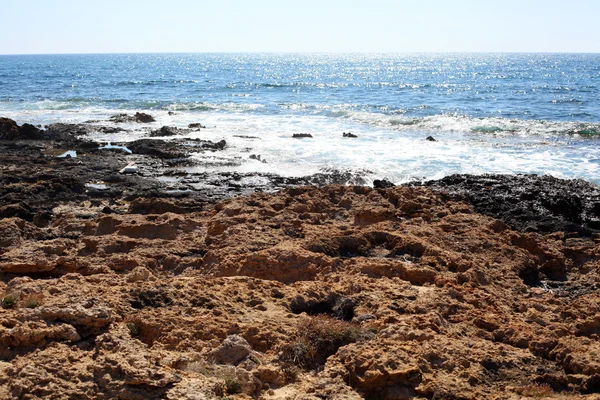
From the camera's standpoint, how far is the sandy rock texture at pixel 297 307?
439cm

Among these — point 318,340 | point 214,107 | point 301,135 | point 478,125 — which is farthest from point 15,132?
point 478,125

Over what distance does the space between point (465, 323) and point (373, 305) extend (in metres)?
0.94

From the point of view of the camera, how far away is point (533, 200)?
11.1 meters

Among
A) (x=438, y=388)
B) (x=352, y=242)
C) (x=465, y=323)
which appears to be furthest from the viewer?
(x=352, y=242)

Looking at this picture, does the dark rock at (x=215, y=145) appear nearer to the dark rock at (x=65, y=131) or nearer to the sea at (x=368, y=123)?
the sea at (x=368, y=123)

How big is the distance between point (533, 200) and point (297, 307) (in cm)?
706

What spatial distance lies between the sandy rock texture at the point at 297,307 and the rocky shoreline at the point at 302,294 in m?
0.02

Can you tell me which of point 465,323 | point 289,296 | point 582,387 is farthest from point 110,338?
point 582,387

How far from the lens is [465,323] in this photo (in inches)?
223

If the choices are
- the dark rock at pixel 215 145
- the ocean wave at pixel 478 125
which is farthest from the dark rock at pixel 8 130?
the ocean wave at pixel 478 125

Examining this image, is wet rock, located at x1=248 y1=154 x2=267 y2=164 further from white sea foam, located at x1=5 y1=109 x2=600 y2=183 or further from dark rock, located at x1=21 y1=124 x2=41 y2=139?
dark rock, located at x1=21 y1=124 x2=41 y2=139

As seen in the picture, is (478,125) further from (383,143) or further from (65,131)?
(65,131)

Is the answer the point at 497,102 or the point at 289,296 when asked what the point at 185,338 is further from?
the point at 497,102

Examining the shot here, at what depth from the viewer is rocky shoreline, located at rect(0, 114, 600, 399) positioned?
4.43 meters
